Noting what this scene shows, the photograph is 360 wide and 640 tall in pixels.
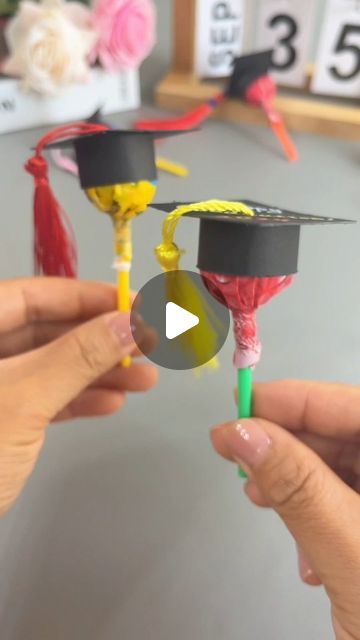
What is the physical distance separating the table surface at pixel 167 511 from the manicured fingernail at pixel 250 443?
0.13 meters

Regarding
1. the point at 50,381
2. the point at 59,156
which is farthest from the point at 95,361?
the point at 59,156

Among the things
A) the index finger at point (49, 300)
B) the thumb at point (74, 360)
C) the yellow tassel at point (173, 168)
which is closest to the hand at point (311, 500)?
the thumb at point (74, 360)

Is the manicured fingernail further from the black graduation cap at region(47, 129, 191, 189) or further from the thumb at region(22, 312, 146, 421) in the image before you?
the black graduation cap at region(47, 129, 191, 189)

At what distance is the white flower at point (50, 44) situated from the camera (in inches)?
31.0

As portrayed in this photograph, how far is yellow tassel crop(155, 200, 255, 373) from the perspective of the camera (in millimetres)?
313

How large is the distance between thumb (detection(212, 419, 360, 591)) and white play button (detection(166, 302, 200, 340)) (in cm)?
10

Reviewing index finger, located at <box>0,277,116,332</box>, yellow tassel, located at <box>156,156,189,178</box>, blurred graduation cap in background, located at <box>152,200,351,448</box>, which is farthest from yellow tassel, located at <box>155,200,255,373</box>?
yellow tassel, located at <box>156,156,189,178</box>

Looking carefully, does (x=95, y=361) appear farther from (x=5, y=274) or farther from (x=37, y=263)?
(x=5, y=274)

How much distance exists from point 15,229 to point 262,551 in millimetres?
527

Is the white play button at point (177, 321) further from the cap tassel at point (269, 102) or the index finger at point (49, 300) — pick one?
the cap tassel at point (269, 102)

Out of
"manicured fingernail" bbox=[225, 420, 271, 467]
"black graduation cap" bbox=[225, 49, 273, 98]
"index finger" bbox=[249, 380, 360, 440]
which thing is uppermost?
"black graduation cap" bbox=[225, 49, 273, 98]

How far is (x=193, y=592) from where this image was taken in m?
0.47

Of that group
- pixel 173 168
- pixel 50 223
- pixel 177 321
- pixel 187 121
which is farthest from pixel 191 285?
pixel 187 121

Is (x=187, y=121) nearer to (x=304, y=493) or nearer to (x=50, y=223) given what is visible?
(x=50, y=223)
